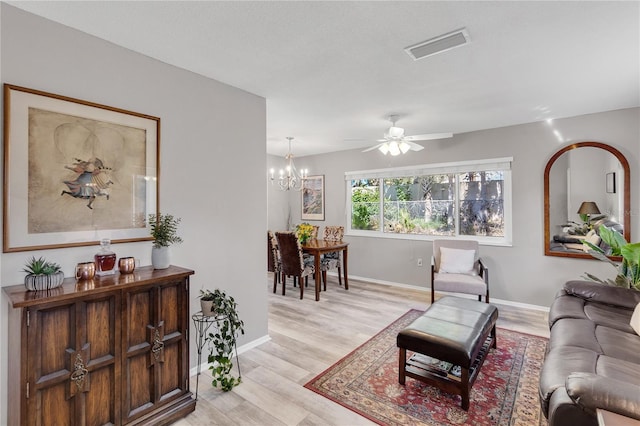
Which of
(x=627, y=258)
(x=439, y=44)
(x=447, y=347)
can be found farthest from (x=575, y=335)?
(x=439, y=44)

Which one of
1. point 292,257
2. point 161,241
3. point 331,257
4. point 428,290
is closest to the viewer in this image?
point 161,241

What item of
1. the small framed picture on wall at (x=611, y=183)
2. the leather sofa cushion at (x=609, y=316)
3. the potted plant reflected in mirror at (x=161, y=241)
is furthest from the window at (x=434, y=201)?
the potted plant reflected in mirror at (x=161, y=241)

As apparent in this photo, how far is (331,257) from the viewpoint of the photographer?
539cm

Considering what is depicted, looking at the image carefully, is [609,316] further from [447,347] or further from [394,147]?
[394,147]

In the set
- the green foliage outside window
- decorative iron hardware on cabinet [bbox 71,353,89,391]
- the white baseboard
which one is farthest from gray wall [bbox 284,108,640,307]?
decorative iron hardware on cabinet [bbox 71,353,89,391]

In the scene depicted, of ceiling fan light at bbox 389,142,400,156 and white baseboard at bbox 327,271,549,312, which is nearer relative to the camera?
ceiling fan light at bbox 389,142,400,156

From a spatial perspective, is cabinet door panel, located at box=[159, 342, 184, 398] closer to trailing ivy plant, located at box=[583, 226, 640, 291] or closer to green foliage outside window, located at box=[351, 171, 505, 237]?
trailing ivy plant, located at box=[583, 226, 640, 291]

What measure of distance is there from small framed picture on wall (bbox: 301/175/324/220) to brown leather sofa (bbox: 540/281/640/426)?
4.39 meters

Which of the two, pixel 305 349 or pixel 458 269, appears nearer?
pixel 305 349

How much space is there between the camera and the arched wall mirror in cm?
371

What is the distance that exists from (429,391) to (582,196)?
339 centimetres

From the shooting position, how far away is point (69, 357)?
1.64 metres

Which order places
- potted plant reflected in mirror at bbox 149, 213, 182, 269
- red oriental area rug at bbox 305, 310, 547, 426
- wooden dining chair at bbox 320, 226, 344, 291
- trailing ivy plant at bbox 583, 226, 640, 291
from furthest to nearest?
1. wooden dining chair at bbox 320, 226, 344, 291
2. trailing ivy plant at bbox 583, 226, 640, 291
3. potted plant reflected in mirror at bbox 149, 213, 182, 269
4. red oriental area rug at bbox 305, 310, 547, 426

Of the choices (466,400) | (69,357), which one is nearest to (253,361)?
(69,357)
